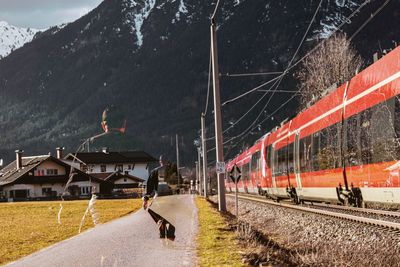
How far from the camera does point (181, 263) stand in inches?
466

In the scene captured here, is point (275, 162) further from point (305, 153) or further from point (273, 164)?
point (305, 153)

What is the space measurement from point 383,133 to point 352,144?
2789 millimetres

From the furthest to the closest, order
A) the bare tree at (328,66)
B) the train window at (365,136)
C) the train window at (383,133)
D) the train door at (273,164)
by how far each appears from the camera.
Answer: the bare tree at (328,66) → the train door at (273,164) → the train window at (365,136) → the train window at (383,133)

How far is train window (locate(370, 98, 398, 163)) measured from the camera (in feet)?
46.3

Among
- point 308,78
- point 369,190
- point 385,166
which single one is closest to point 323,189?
point 369,190

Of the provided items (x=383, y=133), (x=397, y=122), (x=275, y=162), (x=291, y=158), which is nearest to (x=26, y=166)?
(x=397, y=122)

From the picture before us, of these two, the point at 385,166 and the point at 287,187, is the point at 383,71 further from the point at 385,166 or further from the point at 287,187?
the point at 287,187

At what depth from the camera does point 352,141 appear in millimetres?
A: 17500

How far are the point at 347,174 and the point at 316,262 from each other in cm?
581

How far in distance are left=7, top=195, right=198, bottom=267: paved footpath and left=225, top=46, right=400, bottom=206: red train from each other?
4483 mm

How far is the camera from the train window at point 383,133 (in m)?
14.1

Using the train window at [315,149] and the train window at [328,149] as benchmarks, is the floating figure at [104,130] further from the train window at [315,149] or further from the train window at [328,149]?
the train window at [315,149]

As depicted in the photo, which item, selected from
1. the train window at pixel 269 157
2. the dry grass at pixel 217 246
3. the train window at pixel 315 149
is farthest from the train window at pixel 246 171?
the dry grass at pixel 217 246

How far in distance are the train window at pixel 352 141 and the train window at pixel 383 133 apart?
142cm
